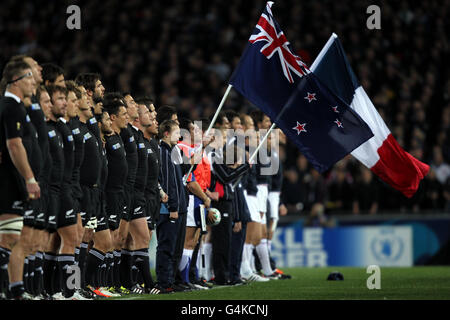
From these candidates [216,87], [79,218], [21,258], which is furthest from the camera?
[216,87]

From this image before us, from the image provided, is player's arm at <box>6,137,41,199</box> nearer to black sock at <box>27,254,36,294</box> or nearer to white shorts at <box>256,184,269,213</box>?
black sock at <box>27,254,36,294</box>

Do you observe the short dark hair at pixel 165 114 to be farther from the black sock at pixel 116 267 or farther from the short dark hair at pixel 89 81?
the black sock at pixel 116 267

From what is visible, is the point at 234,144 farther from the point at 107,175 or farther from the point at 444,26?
the point at 444,26

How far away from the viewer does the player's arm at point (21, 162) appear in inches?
338

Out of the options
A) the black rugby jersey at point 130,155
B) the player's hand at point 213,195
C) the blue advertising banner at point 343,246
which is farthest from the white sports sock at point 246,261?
the blue advertising banner at point 343,246

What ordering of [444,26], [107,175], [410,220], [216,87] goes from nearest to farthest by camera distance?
1. [107,175]
2. [410,220]
3. [216,87]
4. [444,26]

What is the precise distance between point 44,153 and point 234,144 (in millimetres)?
5841

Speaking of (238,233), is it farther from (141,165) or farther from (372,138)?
(141,165)

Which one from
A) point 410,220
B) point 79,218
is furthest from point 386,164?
point 410,220

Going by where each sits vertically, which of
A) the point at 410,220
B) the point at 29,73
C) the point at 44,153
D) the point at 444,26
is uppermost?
the point at 444,26

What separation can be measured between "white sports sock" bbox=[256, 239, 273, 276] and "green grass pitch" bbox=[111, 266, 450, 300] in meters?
0.49

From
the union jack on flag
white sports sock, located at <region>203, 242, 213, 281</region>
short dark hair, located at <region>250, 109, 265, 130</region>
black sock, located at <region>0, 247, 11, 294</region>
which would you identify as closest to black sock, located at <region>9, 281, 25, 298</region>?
black sock, located at <region>0, 247, 11, 294</region>

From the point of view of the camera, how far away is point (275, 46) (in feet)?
42.7

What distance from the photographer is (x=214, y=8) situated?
89.4 feet
